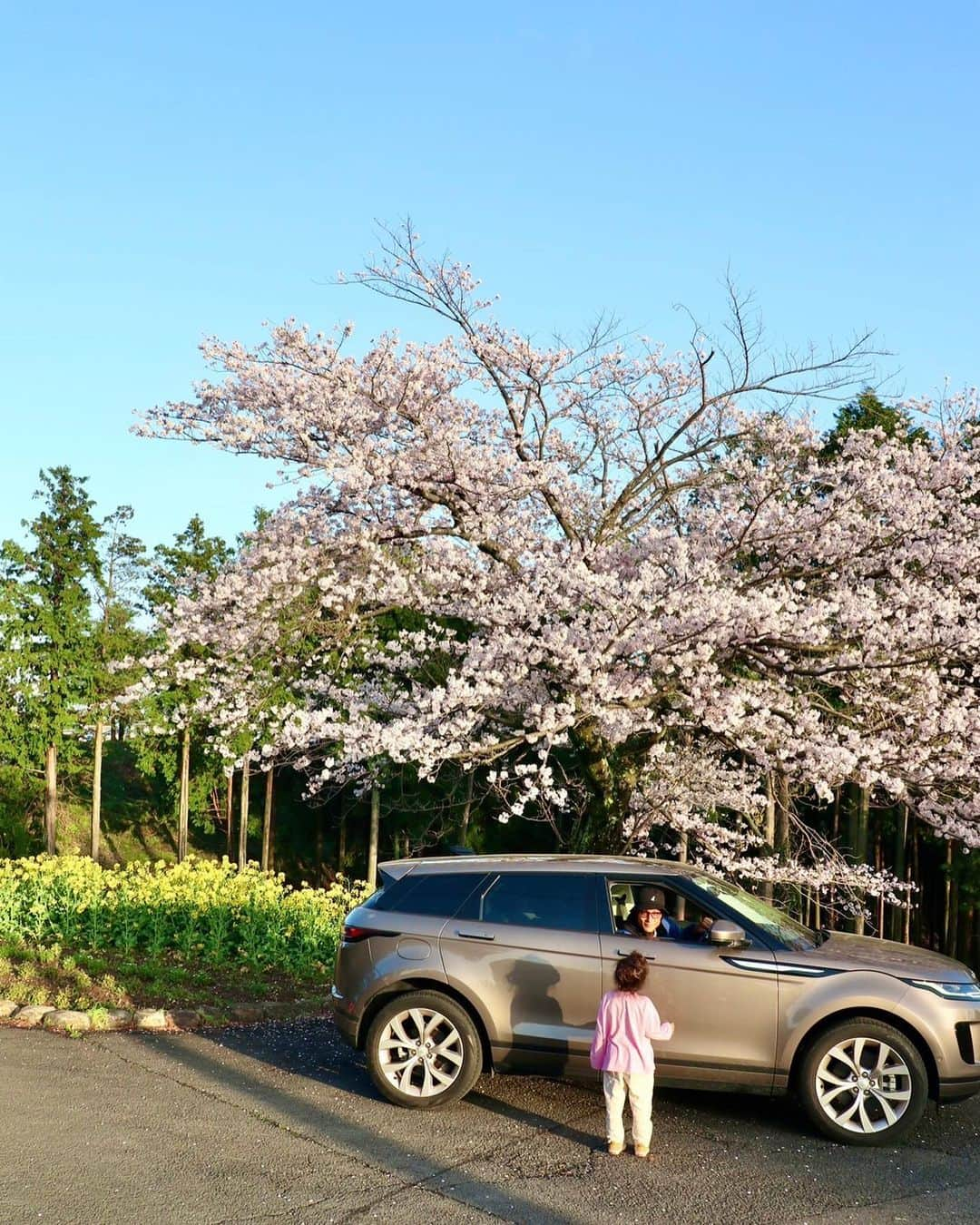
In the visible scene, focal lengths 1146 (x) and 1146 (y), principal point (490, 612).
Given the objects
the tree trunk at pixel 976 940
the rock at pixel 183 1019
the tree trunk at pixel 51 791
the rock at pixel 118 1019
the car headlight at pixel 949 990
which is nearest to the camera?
the car headlight at pixel 949 990

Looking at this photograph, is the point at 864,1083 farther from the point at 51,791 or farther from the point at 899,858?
the point at 51,791

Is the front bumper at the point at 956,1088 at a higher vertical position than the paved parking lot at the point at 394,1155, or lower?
higher

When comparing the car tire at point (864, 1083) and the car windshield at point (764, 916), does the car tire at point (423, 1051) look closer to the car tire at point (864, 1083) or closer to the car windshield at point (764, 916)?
the car windshield at point (764, 916)

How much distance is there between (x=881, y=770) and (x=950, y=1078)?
542 cm

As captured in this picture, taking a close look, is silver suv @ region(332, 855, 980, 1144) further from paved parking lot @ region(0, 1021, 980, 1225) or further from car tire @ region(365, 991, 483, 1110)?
paved parking lot @ region(0, 1021, 980, 1225)

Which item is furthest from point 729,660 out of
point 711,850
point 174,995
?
point 174,995

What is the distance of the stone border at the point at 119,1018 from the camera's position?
9023mm

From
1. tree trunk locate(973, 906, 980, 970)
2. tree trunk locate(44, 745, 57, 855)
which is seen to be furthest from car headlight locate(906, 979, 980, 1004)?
tree trunk locate(44, 745, 57, 855)

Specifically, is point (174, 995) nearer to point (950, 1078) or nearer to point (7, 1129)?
point (7, 1129)

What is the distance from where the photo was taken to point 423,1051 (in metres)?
7.32

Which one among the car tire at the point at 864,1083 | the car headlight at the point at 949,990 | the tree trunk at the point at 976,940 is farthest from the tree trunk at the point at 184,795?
the car headlight at the point at 949,990

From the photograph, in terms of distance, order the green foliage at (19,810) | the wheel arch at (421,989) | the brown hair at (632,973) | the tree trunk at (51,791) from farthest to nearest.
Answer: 1. the green foliage at (19,810)
2. the tree trunk at (51,791)
3. the wheel arch at (421,989)
4. the brown hair at (632,973)

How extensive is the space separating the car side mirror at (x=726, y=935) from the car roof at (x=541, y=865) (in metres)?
0.58

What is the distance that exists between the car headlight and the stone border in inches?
210
